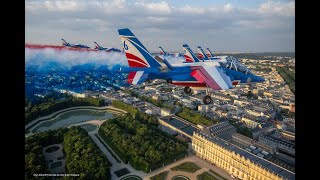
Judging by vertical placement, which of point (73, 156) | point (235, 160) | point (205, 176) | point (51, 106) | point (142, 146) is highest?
point (51, 106)

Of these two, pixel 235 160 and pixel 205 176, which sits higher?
pixel 235 160

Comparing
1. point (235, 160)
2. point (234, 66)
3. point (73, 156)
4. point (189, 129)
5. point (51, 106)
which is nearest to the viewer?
point (234, 66)

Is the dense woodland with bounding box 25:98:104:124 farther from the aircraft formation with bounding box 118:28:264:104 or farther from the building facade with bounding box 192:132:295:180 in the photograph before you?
the aircraft formation with bounding box 118:28:264:104

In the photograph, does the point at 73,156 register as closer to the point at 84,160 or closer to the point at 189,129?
the point at 84,160

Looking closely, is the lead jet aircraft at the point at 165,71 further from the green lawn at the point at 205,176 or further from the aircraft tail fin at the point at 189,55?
the aircraft tail fin at the point at 189,55

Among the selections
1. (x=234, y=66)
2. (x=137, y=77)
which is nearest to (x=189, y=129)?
(x=234, y=66)

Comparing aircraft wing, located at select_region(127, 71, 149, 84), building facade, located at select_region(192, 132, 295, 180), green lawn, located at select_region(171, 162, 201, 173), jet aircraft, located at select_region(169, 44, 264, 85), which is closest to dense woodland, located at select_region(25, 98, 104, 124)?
green lawn, located at select_region(171, 162, 201, 173)

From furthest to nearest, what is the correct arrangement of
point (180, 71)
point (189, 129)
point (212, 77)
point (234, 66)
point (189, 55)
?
point (189, 129)
point (189, 55)
point (234, 66)
point (180, 71)
point (212, 77)
